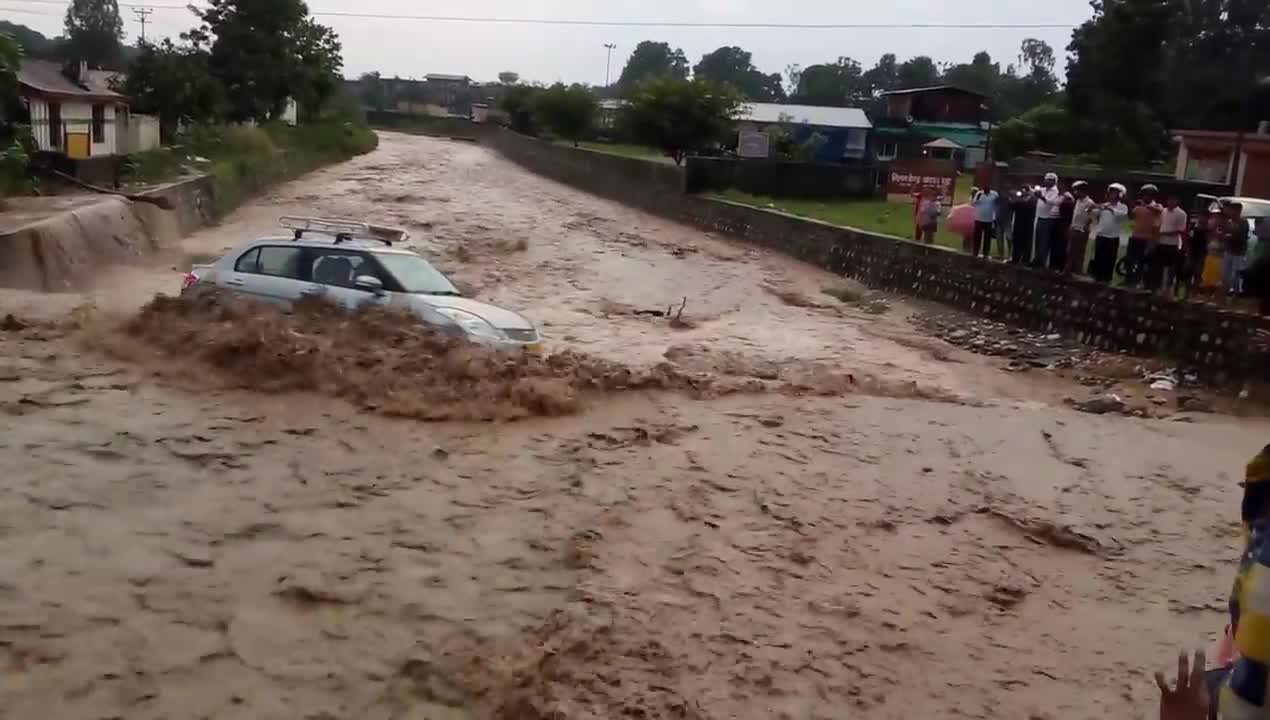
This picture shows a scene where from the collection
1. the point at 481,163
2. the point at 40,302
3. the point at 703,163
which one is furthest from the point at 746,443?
the point at 481,163

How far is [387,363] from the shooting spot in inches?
431

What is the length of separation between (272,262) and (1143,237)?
1200 centimetres

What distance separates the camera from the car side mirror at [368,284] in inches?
467

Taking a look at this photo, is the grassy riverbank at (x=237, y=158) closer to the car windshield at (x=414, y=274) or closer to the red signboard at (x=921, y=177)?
the car windshield at (x=414, y=274)

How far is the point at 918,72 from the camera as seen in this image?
94.1 metres

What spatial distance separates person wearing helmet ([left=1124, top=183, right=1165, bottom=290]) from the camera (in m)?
16.5

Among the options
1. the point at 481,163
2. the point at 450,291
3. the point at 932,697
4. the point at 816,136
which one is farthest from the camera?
the point at 481,163

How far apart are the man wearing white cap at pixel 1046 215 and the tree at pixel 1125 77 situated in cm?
2651

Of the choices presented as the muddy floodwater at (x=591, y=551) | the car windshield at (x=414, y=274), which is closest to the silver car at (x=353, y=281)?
the car windshield at (x=414, y=274)

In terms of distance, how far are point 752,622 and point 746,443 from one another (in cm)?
368

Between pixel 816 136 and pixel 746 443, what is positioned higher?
pixel 816 136

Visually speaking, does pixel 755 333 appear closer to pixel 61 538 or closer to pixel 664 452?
pixel 664 452

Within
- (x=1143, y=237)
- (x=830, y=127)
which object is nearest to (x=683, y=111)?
(x=830, y=127)

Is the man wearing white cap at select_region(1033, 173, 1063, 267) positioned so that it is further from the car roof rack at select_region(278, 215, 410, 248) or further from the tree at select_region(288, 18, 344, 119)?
the tree at select_region(288, 18, 344, 119)
